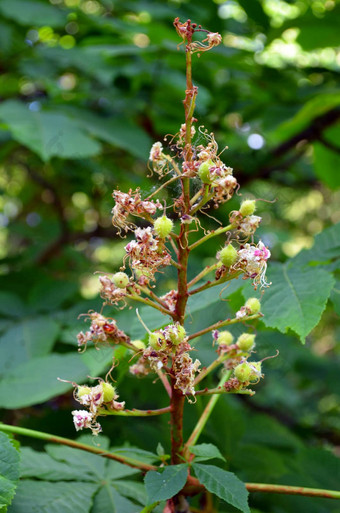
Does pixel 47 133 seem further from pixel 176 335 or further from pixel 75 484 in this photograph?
pixel 176 335

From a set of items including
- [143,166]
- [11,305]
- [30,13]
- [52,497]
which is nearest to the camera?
[52,497]

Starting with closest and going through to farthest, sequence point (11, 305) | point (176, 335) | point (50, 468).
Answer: point (176, 335) → point (50, 468) → point (11, 305)

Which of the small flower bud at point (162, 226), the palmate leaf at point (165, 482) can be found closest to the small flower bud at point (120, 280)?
the small flower bud at point (162, 226)

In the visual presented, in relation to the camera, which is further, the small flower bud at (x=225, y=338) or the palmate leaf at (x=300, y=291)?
the palmate leaf at (x=300, y=291)

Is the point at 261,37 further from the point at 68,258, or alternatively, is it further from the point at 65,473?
the point at 65,473

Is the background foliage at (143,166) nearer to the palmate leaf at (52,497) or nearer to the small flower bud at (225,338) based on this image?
the palmate leaf at (52,497)

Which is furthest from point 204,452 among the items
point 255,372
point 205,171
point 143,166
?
point 143,166

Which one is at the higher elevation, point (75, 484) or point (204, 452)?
point (204, 452)
